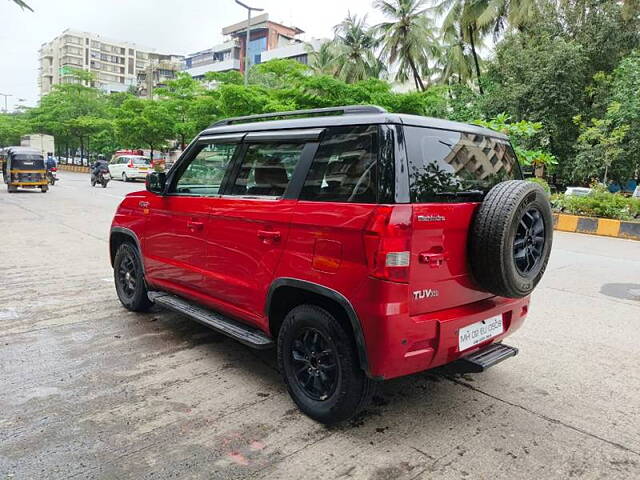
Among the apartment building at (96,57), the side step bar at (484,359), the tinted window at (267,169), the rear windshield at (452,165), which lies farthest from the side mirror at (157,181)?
the apartment building at (96,57)

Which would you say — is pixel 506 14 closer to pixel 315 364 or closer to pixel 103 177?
pixel 103 177

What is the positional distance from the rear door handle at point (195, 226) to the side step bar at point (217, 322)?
63cm

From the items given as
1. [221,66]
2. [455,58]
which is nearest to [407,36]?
[455,58]

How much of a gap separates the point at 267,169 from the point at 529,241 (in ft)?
5.62

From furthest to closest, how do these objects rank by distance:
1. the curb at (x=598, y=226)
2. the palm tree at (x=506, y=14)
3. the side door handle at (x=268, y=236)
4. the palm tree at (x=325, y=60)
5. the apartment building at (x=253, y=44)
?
the apartment building at (x=253, y=44), the palm tree at (x=325, y=60), the palm tree at (x=506, y=14), the curb at (x=598, y=226), the side door handle at (x=268, y=236)

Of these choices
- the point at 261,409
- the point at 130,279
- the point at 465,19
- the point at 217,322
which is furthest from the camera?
the point at 465,19

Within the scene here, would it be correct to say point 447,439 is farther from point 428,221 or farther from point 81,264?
point 81,264

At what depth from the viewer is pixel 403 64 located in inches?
1208

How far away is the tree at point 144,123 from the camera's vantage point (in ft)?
116

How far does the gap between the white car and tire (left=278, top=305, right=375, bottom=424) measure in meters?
29.8

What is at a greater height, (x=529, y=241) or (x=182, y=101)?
(x=182, y=101)

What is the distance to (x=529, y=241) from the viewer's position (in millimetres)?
3111

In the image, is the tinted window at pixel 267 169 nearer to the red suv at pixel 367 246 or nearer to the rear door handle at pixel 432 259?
the red suv at pixel 367 246

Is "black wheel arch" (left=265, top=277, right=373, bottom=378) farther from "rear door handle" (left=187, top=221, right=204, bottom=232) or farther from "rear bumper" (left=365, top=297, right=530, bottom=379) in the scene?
"rear door handle" (left=187, top=221, right=204, bottom=232)
